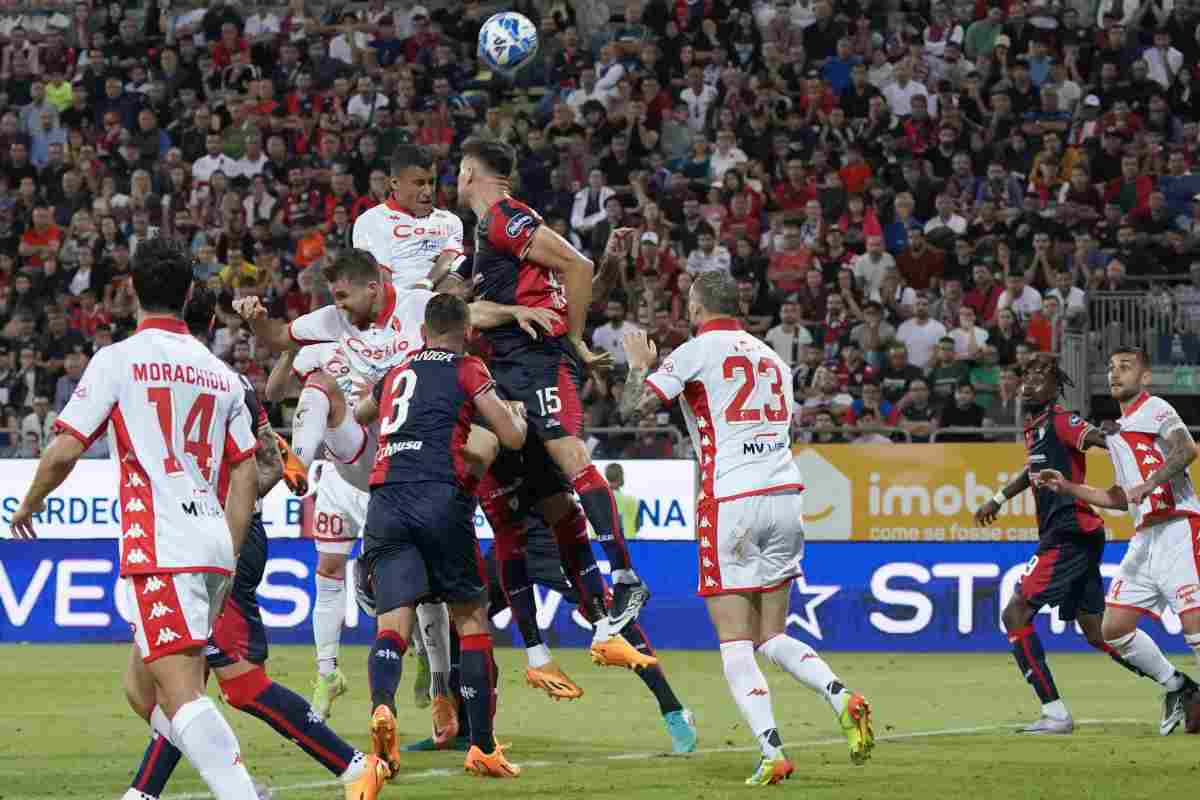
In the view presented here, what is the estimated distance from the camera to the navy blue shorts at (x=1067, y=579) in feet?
40.7

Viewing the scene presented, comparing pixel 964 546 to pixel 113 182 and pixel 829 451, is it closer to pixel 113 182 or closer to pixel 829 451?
pixel 829 451

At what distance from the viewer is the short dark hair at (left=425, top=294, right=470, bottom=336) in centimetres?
948

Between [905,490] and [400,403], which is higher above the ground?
[400,403]

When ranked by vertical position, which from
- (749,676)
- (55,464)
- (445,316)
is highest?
(445,316)

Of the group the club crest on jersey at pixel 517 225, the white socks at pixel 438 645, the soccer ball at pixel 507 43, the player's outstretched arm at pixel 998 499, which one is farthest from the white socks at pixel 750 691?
the soccer ball at pixel 507 43

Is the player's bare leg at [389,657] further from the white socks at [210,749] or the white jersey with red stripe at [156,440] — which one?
the white jersey with red stripe at [156,440]

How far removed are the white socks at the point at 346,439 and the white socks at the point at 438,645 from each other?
133 cm

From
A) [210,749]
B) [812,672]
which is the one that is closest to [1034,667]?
[812,672]

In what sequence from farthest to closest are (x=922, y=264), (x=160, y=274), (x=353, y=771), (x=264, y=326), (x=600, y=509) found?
1. (x=922, y=264)
2. (x=264, y=326)
3. (x=600, y=509)
4. (x=353, y=771)
5. (x=160, y=274)

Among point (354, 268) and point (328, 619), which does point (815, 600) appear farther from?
point (354, 268)

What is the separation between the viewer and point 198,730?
6.95 m

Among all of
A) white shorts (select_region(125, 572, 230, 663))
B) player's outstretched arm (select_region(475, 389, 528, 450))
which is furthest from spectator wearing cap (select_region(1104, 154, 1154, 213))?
white shorts (select_region(125, 572, 230, 663))

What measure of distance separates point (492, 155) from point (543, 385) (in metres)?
1.36

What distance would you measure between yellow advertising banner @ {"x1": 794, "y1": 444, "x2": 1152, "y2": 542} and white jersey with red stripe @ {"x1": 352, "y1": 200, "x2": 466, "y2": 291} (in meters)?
8.62
